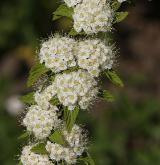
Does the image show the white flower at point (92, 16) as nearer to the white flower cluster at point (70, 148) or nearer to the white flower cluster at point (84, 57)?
the white flower cluster at point (84, 57)

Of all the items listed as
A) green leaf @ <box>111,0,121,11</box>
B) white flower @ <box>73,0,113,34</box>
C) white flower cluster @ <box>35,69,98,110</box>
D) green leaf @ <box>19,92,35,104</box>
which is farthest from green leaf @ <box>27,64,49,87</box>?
green leaf @ <box>111,0,121,11</box>

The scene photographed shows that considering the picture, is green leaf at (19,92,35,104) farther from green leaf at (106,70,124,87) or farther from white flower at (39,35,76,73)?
green leaf at (106,70,124,87)

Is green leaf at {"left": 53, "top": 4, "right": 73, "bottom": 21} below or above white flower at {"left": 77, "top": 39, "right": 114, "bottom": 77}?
above

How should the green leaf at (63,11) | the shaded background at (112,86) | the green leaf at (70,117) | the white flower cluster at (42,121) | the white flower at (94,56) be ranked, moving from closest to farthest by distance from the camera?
the green leaf at (70,117), the white flower at (94,56), the white flower cluster at (42,121), the green leaf at (63,11), the shaded background at (112,86)

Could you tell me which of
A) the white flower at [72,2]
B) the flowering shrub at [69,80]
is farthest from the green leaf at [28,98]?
the white flower at [72,2]

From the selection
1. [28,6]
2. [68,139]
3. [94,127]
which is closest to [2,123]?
[94,127]

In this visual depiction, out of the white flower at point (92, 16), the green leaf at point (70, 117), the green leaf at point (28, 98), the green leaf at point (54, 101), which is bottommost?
the green leaf at point (70, 117)
